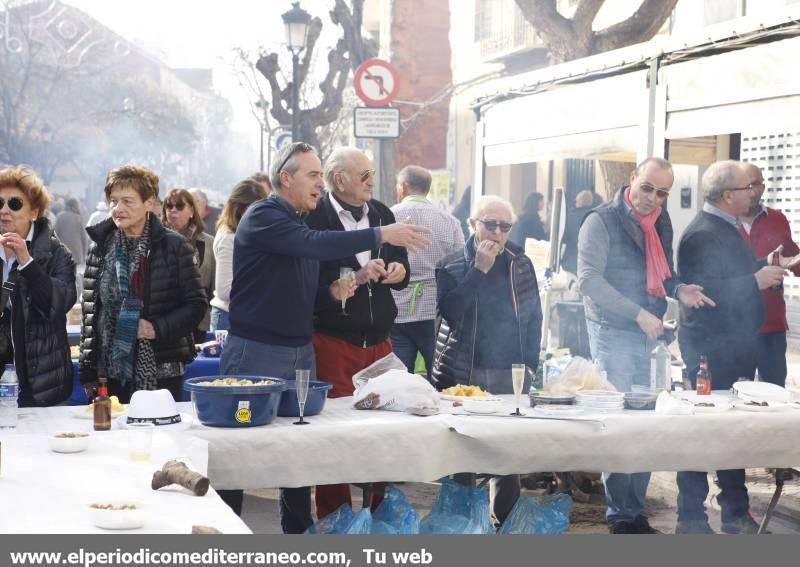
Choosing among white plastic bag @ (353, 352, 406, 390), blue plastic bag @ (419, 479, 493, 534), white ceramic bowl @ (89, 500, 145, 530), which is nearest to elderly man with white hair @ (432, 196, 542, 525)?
white plastic bag @ (353, 352, 406, 390)

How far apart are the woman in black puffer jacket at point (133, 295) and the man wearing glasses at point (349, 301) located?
585 mm

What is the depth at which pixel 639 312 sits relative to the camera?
555 centimetres

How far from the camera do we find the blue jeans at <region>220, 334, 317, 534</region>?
4.74 metres

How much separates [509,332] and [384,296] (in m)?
0.60

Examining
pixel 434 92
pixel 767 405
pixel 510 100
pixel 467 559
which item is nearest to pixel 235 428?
pixel 467 559

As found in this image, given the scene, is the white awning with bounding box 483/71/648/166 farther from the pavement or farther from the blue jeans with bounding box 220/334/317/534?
the blue jeans with bounding box 220/334/317/534

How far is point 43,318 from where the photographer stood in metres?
4.75

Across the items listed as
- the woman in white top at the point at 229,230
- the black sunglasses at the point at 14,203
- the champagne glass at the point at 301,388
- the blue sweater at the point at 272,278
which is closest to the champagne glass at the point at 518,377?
the champagne glass at the point at 301,388

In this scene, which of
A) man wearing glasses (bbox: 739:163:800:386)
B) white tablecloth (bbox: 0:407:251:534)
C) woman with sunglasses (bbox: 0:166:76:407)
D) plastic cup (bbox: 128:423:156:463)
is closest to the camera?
white tablecloth (bbox: 0:407:251:534)

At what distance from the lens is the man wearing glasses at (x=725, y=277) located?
5984 millimetres

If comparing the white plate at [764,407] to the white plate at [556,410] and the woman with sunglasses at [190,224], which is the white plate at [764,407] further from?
the woman with sunglasses at [190,224]

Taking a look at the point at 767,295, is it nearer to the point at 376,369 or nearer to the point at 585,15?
the point at 376,369

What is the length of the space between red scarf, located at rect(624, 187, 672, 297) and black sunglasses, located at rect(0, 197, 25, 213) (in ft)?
9.18

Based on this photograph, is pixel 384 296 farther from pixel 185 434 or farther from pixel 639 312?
pixel 185 434
